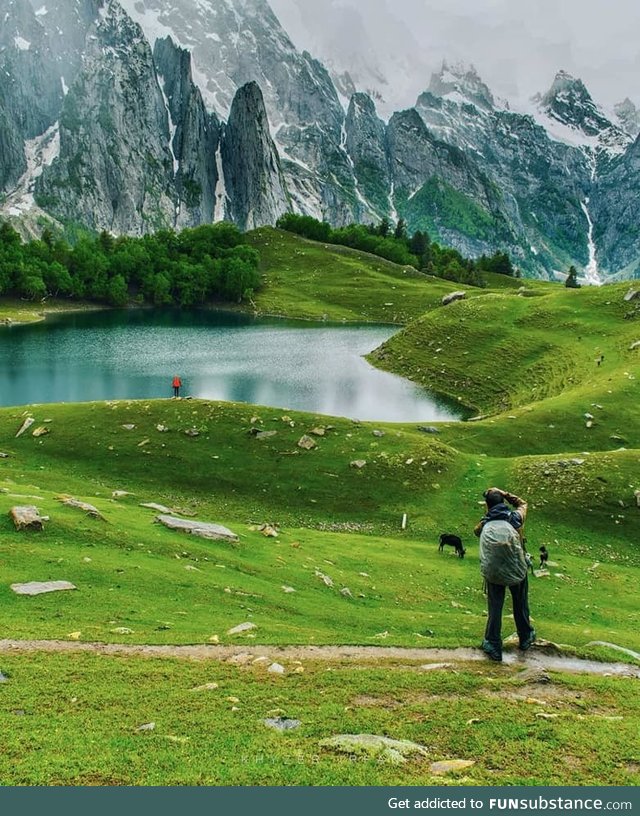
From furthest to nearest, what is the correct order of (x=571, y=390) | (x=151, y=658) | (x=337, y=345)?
(x=337, y=345)
(x=571, y=390)
(x=151, y=658)

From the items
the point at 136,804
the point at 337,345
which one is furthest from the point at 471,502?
the point at 337,345

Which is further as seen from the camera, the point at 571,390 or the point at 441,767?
the point at 571,390

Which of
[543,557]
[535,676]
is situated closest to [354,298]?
[543,557]

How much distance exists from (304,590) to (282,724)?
13.1m

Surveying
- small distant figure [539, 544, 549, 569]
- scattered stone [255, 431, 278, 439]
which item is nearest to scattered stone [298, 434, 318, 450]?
scattered stone [255, 431, 278, 439]

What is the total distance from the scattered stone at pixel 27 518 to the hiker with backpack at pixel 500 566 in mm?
18312

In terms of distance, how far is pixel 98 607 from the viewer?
66.1ft

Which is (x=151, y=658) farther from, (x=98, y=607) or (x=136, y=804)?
(x=136, y=804)

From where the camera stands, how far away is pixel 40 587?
20844mm

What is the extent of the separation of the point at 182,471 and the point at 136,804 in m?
35.5

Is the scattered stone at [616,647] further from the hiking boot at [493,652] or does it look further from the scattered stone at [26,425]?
the scattered stone at [26,425]

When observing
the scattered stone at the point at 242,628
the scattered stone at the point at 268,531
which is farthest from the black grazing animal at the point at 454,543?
the scattered stone at the point at 242,628

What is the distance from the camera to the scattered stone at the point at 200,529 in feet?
98.4

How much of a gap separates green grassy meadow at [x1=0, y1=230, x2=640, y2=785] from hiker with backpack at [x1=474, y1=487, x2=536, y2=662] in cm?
125
